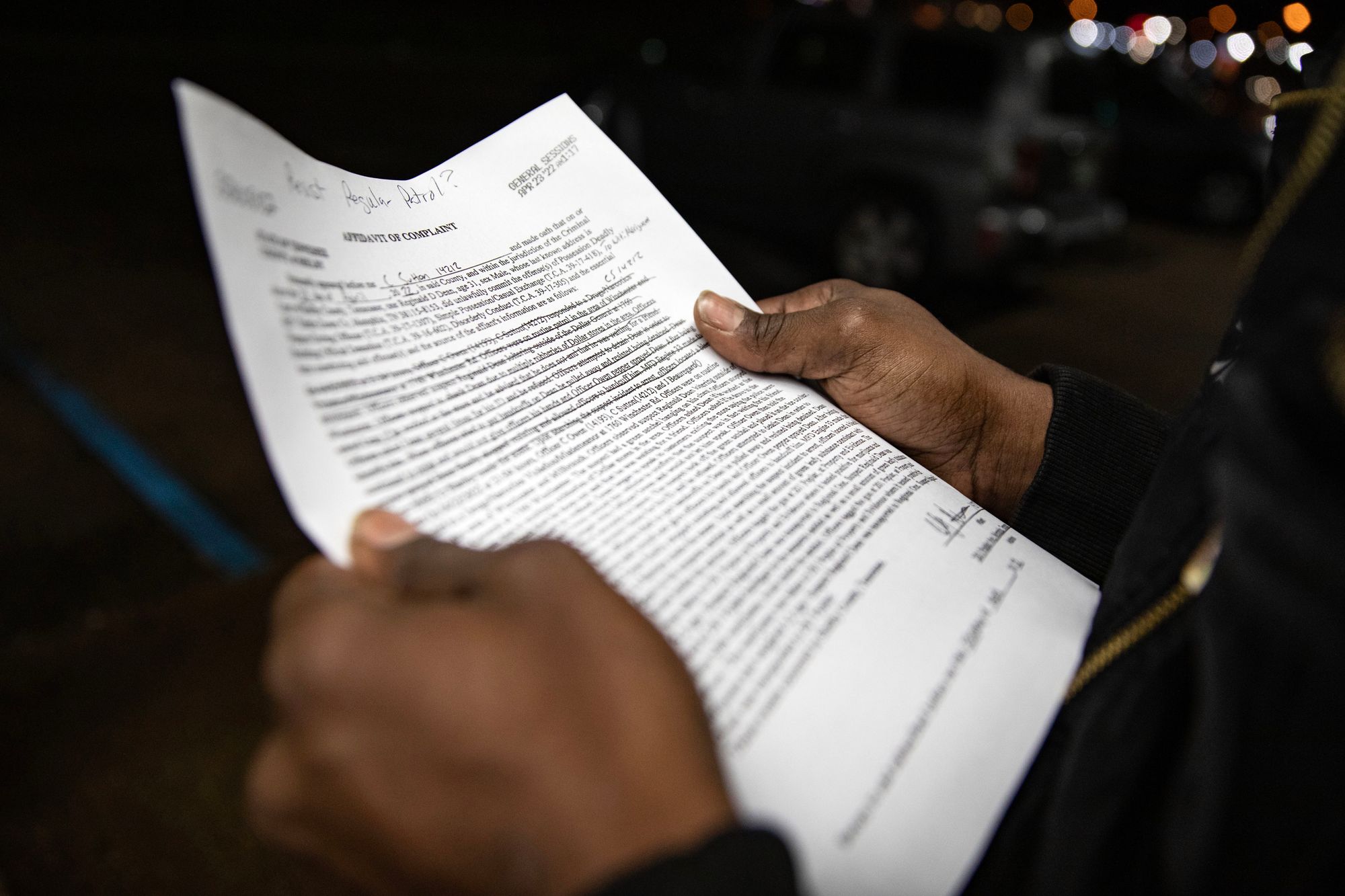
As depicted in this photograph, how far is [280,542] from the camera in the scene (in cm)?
235

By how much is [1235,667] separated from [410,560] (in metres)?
0.55

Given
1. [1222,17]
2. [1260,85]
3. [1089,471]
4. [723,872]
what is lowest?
[723,872]

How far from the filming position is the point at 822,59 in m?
4.71

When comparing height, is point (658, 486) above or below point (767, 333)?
below

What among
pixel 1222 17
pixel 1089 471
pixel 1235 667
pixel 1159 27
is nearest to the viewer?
pixel 1235 667

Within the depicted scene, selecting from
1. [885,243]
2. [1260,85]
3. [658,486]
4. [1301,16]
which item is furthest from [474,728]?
[1260,85]

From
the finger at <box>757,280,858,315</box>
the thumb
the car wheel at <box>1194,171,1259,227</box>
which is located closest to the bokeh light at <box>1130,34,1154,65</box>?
the car wheel at <box>1194,171,1259,227</box>

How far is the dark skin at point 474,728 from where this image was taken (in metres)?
0.51

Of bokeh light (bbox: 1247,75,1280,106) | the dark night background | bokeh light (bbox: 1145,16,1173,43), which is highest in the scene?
bokeh light (bbox: 1145,16,1173,43)

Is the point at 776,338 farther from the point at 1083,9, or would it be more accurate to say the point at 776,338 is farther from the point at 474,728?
the point at 1083,9

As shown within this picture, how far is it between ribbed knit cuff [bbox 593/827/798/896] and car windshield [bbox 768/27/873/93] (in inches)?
188

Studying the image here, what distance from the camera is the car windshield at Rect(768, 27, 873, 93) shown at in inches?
181

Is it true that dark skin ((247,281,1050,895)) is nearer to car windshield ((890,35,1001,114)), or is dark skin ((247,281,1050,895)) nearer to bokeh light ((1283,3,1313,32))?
bokeh light ((1283,3,1313,32))

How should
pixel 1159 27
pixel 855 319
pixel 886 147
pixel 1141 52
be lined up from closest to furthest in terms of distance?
1. pixel 855 319
2. pixel 886 147
3. pixel 1141 52
4. pixel 1159 27
